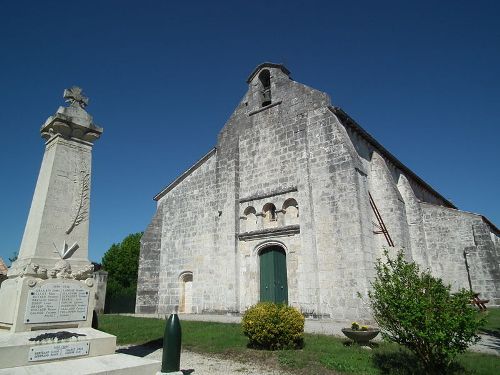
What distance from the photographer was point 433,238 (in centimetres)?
1725

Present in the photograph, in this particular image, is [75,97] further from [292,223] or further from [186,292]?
[186,292]

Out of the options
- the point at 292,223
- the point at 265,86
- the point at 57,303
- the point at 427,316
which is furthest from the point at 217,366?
the point at 265,86

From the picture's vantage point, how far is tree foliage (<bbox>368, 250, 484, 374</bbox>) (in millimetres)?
5078

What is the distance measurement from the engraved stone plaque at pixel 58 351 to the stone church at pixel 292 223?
9199 mm

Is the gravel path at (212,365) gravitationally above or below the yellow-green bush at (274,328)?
below

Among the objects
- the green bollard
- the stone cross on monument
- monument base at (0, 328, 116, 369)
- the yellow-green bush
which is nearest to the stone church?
the yellow-green bush

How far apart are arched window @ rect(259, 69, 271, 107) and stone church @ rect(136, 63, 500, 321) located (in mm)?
54

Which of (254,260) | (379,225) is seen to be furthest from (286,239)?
(379,225)

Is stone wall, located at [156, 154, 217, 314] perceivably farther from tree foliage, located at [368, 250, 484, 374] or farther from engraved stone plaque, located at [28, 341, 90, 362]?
tree foliage, located at [368, 250, 484, 374]

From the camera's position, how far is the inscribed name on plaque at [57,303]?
5.31 meters

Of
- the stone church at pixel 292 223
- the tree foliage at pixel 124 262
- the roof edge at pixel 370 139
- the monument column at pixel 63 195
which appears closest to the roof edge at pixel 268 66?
the stone church at pixel 292 223

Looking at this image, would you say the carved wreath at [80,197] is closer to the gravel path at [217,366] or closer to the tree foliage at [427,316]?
the gravel path at [217,366]

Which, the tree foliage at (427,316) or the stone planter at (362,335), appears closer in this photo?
the tree foliage at (427,316)

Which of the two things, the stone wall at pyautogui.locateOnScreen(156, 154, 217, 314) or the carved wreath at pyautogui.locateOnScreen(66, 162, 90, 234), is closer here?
the carved wreath at pyautogui.locateOnScreen(66, 162, 90, 234)
